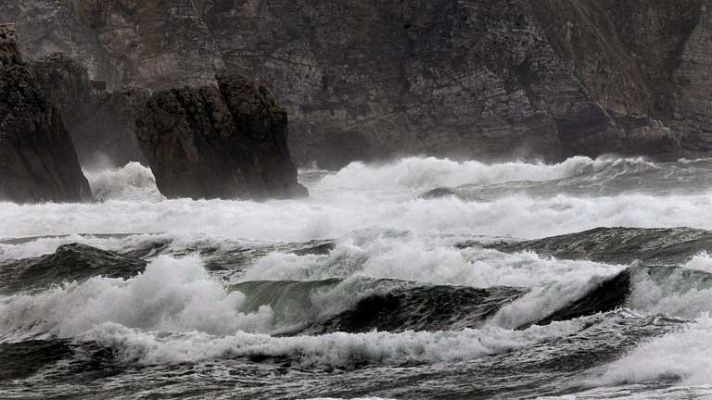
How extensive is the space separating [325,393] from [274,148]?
31114 mm

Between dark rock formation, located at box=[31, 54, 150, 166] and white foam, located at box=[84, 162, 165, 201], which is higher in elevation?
dark rock formation, located at box=[31, 54, 150, 166]

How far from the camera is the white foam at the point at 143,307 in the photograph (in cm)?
1644

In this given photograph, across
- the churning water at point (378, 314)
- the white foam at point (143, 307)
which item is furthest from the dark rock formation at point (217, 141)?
the white foam at point (143, 307)

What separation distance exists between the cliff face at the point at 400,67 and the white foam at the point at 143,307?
4641 centimetres

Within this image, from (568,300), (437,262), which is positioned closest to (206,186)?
(437,262)

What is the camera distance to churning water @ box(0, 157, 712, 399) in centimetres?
1204

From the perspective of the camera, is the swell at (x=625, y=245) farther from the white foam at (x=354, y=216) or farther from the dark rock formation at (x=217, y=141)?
the dark rock formation at (x=217, y=141)

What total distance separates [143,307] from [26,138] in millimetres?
22858

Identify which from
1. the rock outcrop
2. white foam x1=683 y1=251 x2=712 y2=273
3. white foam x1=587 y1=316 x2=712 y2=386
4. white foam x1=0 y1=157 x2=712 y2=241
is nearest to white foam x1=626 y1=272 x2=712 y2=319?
white foam x1=587 y1=316 x2=712 y2=386

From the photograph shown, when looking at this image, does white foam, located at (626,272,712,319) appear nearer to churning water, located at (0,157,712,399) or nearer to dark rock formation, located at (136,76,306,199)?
churning water, located at (0,157,712,399)

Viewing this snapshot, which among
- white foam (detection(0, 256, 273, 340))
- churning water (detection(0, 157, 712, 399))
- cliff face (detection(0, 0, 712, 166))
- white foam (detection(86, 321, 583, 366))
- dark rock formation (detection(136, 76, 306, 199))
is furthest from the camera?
cliff face (detection(0, 0, 712, 166))

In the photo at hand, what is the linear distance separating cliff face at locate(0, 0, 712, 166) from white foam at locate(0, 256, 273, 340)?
152ft

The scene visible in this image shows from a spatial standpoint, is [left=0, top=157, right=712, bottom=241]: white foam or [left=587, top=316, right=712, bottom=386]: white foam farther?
[left=0, top=157, right=712, bottom=241]: white foam

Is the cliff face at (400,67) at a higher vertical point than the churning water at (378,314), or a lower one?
higher
